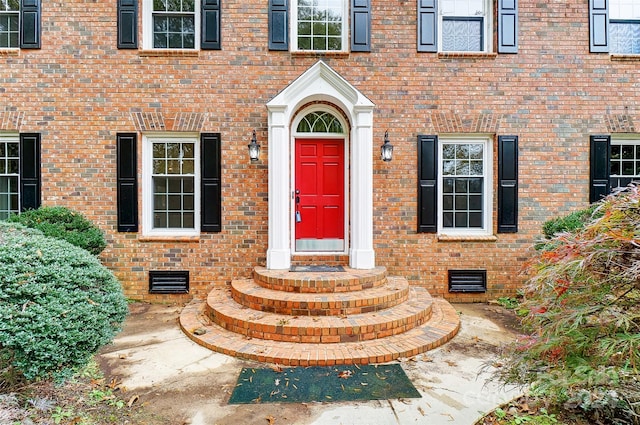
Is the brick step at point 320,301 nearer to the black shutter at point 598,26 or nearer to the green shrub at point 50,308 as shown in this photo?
the green shrub at point 50,308

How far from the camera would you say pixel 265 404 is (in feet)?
10.00

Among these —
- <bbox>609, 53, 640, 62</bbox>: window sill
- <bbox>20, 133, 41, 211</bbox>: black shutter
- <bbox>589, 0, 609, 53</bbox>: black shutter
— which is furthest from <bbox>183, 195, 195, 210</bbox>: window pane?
<bbox>609, 53, 640, 62</bbox>: window sill

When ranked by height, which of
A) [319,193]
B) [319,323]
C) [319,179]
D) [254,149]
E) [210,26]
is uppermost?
[210,26]

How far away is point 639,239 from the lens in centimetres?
198

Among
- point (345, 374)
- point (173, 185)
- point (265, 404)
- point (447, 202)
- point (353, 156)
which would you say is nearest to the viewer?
point (265, 404)

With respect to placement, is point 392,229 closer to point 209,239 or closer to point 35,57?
point 209,239

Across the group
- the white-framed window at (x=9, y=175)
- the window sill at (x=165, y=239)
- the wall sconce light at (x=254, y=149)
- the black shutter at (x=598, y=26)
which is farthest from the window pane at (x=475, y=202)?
the white-framed window at (x=9, y=175)

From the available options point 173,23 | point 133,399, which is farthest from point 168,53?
point 133,399

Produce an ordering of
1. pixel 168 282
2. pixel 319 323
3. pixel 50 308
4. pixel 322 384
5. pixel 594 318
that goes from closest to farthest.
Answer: pixel 594 318, pixel 50 308, pixel 322 384, pixel 319 323, pixel 168 282

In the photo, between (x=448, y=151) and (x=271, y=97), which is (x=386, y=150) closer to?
(x=448, y=151)

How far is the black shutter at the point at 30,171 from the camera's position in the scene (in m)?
5.97

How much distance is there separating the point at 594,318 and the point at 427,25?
5554mm

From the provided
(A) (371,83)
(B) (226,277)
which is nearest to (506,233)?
(A) (371,83)

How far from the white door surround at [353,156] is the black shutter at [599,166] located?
12.9 feet
